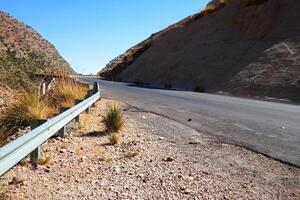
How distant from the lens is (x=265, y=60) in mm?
35062

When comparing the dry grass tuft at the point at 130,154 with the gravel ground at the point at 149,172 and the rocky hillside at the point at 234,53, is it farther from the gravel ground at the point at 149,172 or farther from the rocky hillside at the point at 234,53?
the rocky hillside at the point at 234,53

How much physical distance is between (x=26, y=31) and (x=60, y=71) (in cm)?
9167

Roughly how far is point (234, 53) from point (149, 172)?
3439 centimetres

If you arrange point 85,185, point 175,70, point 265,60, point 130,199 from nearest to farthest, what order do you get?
point 130,199 < point 85,185 < point 265,60 < point 175,70

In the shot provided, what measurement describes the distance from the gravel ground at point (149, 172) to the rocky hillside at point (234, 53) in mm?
19192

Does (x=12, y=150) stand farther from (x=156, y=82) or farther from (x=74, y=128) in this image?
(x=156, y=82)

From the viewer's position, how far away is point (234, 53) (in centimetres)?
4003

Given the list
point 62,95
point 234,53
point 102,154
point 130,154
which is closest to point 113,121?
point 102,154

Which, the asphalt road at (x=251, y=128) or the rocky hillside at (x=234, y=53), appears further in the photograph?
the rocky hillside at (x=234, y=53)

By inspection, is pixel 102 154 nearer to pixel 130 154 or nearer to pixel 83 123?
pixel 130 154

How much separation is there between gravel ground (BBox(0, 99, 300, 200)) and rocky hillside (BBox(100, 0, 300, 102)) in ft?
63.0

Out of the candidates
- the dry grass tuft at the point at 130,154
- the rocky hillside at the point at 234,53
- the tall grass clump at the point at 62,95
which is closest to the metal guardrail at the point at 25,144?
the dry grass tuft at the point at 130,154

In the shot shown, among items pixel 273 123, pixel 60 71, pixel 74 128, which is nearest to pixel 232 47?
pixel 60 71

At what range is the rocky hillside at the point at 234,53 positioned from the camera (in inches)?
1257
